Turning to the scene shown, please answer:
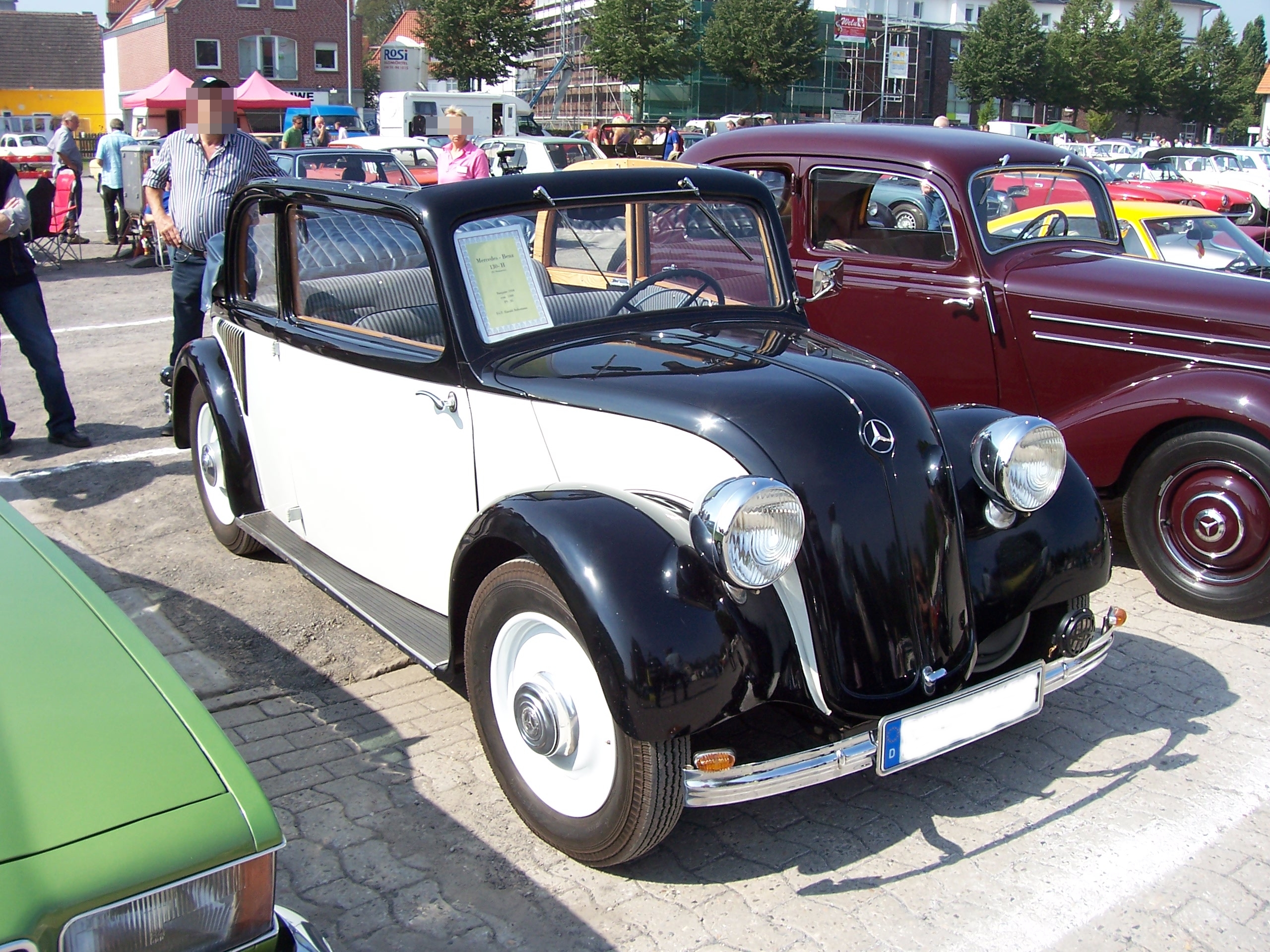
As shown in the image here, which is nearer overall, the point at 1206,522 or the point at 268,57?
the point at 1206,522

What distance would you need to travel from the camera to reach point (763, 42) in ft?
211

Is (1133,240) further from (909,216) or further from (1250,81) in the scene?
(1250,81)

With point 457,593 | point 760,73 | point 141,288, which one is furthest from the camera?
point 760,73

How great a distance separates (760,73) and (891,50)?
16221 mm

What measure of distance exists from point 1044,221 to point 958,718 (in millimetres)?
3875

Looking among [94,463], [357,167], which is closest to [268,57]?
[357,167]

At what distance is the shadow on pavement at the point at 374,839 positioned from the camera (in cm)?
261

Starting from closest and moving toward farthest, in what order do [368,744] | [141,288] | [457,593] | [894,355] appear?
[457,593], [368,744], [894,355], [141,288]

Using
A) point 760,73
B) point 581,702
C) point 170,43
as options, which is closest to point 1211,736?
point 581,702

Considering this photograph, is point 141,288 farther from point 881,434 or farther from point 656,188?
point 881,434

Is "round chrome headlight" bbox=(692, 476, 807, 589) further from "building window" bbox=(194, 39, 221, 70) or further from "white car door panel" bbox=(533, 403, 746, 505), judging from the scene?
"building window" bbox=(194, 39, 221, 70)

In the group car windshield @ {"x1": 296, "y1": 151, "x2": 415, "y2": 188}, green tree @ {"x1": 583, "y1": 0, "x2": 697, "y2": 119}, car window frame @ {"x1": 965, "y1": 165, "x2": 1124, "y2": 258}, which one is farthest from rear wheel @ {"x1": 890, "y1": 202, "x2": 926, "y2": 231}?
green tree @ {"x1": 583, "y1": 0, "x2": 697, "y2": 119}

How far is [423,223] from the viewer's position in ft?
10.8

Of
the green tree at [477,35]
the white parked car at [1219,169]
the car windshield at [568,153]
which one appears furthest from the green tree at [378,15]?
the white parked car at [1219,169]
